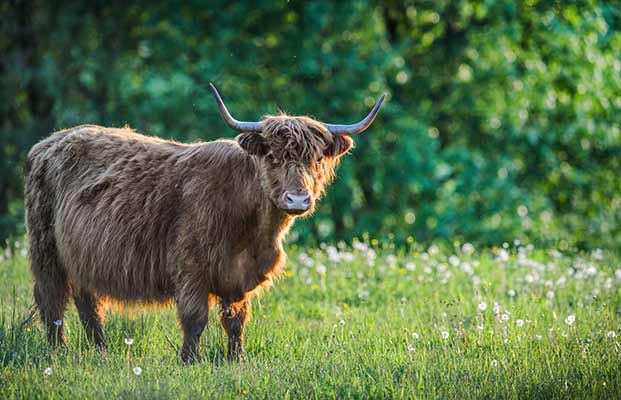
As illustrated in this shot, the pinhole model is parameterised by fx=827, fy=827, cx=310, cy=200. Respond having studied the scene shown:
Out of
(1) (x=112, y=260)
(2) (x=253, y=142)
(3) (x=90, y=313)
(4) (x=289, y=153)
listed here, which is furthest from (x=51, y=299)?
(4) (x=289, y=153)

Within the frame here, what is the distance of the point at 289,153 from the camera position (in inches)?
219

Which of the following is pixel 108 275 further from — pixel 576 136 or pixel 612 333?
pixel 576 136

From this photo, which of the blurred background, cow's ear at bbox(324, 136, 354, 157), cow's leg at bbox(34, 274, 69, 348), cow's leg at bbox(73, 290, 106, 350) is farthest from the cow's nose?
the blurred background

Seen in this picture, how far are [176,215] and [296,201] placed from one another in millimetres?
1050

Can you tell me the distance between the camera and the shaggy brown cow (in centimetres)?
567

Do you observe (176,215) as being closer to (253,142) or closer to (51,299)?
(253,142)

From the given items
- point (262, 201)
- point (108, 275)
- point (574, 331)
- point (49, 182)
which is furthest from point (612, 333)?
point (49, 182)

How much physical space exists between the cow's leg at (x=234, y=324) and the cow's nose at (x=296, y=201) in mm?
988

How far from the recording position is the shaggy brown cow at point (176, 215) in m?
5.67

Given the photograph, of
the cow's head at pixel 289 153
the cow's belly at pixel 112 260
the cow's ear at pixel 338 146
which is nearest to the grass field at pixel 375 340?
the cow's belly at pixel 112 260

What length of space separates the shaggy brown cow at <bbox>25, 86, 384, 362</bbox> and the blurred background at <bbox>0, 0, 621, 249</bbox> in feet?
20.9

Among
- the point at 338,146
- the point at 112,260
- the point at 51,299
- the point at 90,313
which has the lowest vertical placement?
the point at 90,313

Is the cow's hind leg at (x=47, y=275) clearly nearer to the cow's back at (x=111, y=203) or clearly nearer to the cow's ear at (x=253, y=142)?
the cow's back at (x=111, y=203)

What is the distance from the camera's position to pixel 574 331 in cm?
571
